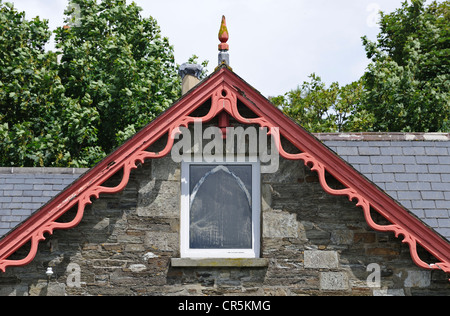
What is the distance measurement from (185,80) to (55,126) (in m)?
10.8

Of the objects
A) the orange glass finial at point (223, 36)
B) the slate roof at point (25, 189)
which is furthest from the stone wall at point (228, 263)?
the orange glass finial at point (223, 36)

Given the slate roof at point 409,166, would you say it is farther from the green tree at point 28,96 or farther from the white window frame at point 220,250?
the green tree at point 28,96

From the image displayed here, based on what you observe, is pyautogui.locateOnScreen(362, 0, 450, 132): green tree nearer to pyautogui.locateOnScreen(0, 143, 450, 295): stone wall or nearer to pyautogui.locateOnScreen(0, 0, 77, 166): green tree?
pyautogui.locateOnScreen(0, 0, 77, 166): green tree

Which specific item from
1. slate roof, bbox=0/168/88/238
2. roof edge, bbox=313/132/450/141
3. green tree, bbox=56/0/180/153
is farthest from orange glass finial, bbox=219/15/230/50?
green tree, bbox=56/0/180/153

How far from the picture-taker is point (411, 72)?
2214 cm

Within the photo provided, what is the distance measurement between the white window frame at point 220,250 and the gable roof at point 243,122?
52 centimetres

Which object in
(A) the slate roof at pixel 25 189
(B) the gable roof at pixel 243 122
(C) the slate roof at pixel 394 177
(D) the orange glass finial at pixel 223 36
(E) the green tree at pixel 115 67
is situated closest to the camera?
(B) the gable roof at pixel 243 122

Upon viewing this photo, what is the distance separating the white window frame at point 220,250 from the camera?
7090 millimetres

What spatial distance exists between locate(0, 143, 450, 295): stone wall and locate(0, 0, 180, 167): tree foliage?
478 inches

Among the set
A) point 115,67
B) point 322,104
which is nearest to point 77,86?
point 115,67

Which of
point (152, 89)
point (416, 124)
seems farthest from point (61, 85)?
point (416, 124)

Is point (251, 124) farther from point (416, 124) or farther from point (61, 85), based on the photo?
point (416, 124)

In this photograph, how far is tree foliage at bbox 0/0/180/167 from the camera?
64.0ft

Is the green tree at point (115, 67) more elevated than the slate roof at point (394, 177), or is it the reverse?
the green tree at point (115, 67)
